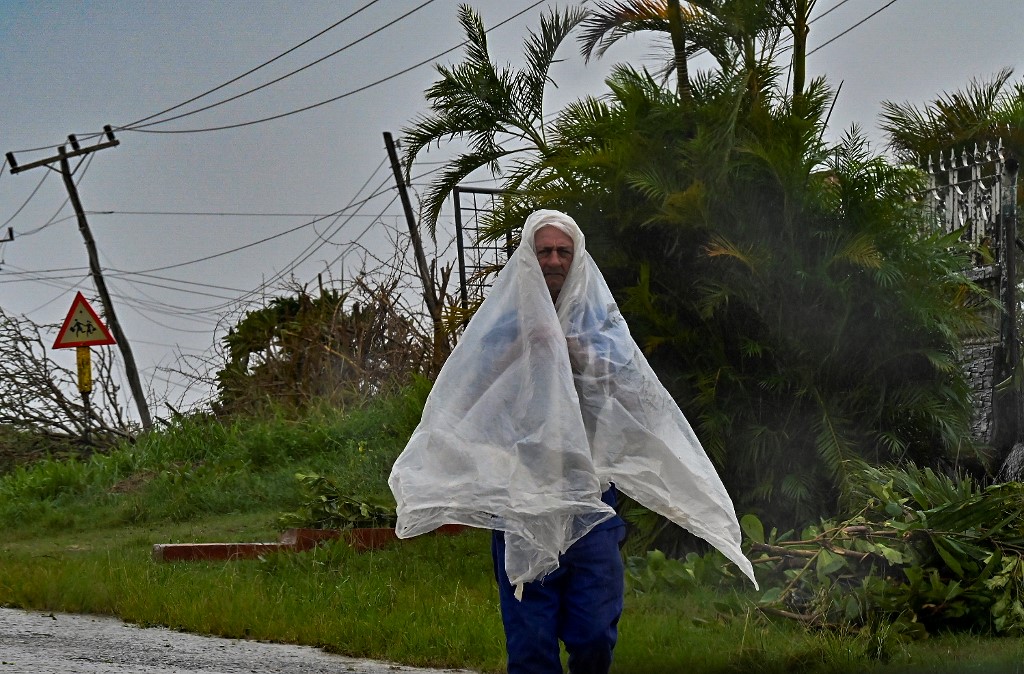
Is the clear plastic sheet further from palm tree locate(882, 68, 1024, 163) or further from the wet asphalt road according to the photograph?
palm tree locate(882, 68, 1024, 163)

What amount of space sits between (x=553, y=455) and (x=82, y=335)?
15.2 meters

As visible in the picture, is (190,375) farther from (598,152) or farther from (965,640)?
(965,640)

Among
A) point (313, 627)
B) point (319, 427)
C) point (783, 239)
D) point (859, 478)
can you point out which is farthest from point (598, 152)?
point (319, 427)

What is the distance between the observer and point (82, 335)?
1850 centimetres

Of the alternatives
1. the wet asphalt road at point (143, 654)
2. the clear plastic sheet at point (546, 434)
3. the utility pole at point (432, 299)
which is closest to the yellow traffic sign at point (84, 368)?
the utility pole at point (432, 299)

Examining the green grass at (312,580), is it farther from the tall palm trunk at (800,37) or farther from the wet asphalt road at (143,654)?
the tall palm trunk at (800,37)

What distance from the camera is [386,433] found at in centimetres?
1459

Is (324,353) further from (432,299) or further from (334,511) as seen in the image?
(334,511)

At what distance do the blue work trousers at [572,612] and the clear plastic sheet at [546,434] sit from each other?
0.36 ft

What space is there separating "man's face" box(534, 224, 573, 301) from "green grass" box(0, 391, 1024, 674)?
6.62 ft

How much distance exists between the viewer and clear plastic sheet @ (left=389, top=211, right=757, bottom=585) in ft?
15.1

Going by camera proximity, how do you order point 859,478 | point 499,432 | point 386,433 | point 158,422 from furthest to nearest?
point 158,422
point 386,433
point 859,478
point 499,432

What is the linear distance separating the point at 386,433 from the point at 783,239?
705cm

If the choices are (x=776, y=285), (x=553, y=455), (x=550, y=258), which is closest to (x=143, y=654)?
(x=553, y=455)
